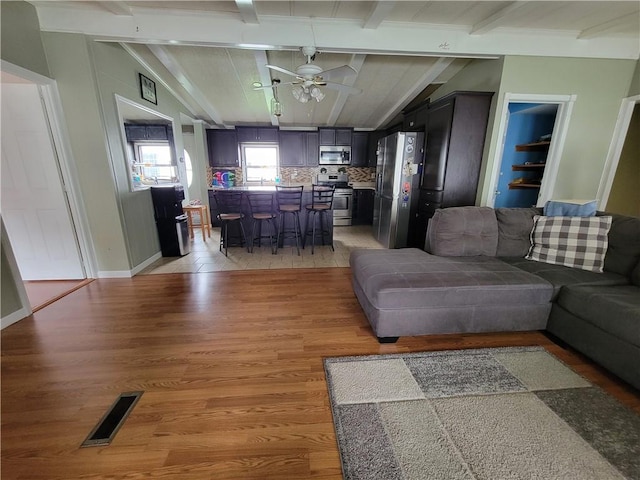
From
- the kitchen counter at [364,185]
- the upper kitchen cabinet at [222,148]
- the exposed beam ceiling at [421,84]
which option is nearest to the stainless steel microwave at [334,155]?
the kitchen counter at [364,185]

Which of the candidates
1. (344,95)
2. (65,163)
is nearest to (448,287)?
(344,95)

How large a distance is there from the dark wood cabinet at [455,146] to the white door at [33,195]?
4447 millimetres

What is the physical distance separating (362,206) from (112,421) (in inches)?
228

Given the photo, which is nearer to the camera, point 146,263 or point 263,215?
point 146,263

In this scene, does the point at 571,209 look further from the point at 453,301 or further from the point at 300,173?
the point at 300,173

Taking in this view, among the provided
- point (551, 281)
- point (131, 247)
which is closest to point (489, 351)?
point (551, 281)

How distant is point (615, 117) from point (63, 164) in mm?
6456

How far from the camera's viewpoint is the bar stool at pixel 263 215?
3908 millimetres

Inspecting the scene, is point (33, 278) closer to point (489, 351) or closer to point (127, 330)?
point (127, 330)

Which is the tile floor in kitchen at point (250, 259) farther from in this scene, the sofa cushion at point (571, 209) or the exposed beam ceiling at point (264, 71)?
the exposed beam ceiling at point (264, 71)

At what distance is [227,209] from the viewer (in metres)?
4.09

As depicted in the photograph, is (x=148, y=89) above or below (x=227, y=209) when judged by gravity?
above

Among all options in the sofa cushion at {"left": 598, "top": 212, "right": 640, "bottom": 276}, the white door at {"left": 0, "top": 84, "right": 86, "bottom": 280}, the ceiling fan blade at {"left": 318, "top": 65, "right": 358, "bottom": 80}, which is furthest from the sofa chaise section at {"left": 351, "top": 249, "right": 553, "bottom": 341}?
the white door at {"left": 0, "top": 84, "right": 86, "bottom": 280}

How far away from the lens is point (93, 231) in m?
2.96
